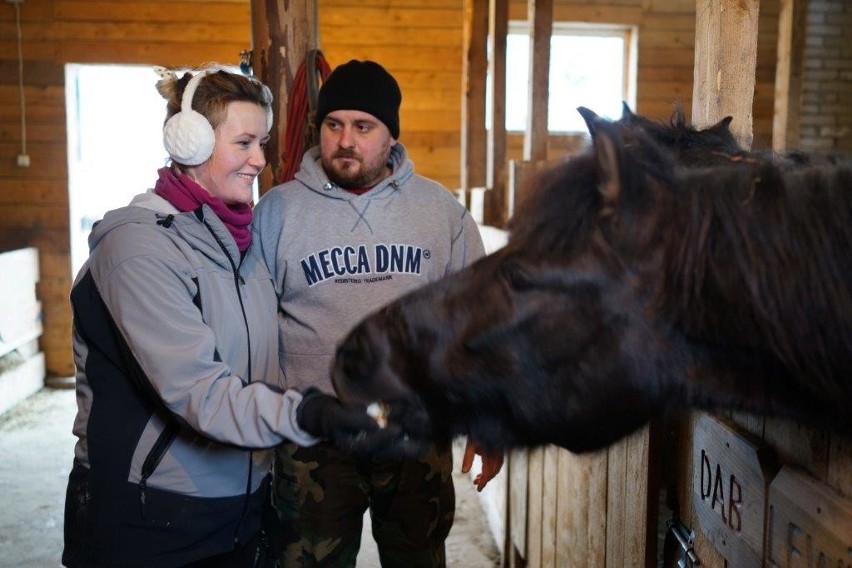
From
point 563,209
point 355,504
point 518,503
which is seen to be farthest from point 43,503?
point 563,209

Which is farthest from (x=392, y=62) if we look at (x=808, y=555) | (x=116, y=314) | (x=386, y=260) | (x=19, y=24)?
(x=808, y=555)

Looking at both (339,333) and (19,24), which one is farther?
(19,24)

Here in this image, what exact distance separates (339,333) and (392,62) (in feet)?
18.6

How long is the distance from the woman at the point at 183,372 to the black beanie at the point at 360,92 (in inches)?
21.7

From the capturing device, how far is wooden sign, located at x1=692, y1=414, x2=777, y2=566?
4.53ft

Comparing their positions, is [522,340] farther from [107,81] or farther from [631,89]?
[107,81]

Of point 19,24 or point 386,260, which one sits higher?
point 19,24

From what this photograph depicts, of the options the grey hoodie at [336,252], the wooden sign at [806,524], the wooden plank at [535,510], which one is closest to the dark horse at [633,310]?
the wooden sign at [806,524]

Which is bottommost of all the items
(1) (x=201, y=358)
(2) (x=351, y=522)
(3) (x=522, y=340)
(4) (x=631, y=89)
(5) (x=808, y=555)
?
(2) (x=351, y=522)

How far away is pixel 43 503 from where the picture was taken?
455cm

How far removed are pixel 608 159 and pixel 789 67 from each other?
18.1 ft

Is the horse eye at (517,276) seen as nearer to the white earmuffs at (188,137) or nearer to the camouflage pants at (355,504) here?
the white earmuffs at (188,137)

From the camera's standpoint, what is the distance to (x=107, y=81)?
7801 millimetres

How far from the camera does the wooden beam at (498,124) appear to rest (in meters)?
4.90
